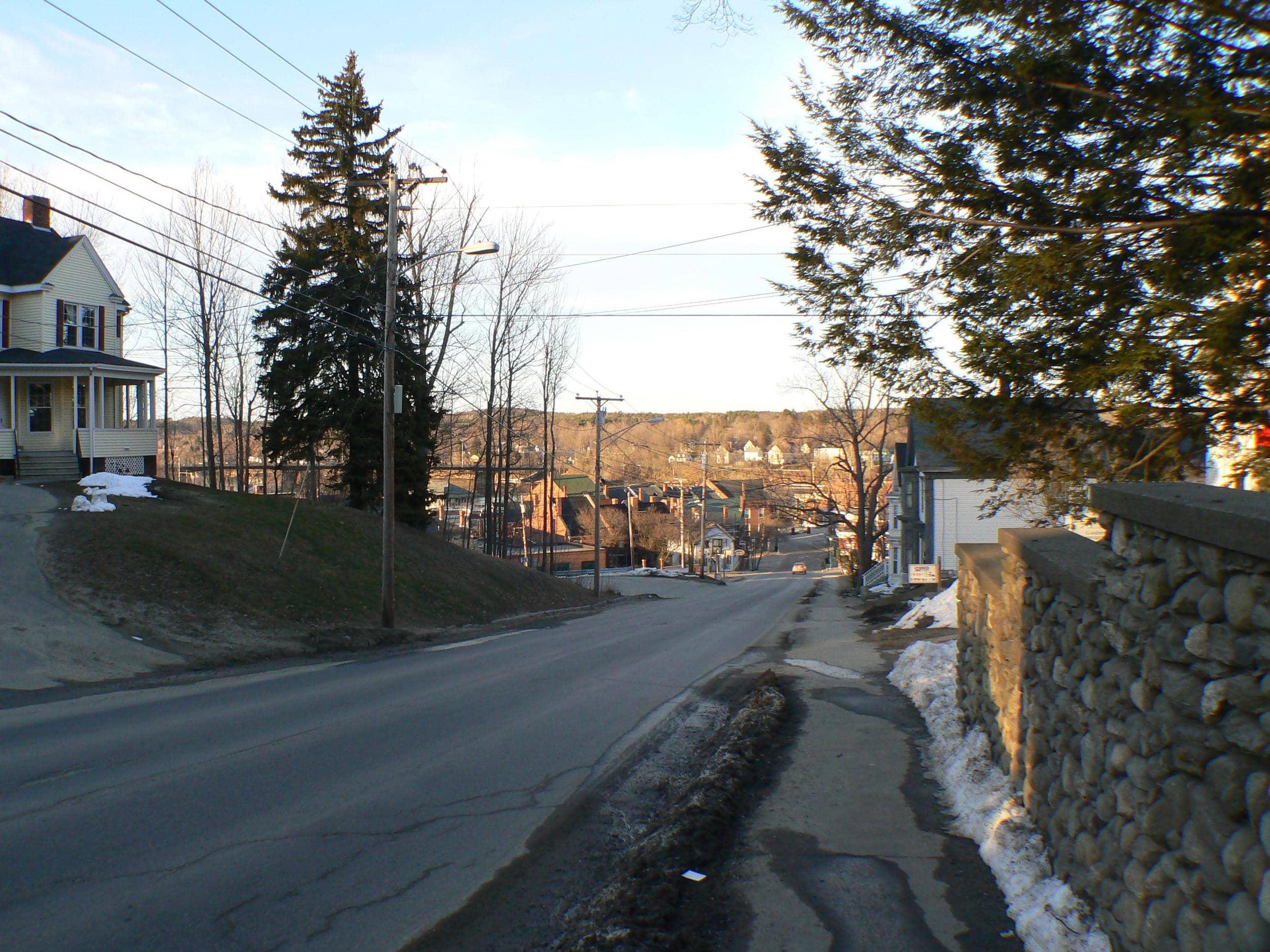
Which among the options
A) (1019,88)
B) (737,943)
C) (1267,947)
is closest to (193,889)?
(737,943)

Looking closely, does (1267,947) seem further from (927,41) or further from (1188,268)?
(927,41)

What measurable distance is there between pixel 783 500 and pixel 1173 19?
44802 mm

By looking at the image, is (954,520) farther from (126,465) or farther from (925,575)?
(126,465)

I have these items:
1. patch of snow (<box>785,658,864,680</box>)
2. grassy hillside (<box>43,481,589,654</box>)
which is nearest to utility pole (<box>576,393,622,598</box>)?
grassy hillside (<box>43,481,589,654</box>)

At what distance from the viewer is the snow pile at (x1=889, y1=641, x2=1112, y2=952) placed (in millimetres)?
4145

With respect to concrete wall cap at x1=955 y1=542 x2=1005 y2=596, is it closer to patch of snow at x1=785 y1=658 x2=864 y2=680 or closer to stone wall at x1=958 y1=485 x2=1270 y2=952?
stone wall at x1=958 y1=485 x2=1270 y2=952

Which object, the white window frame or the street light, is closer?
the street light

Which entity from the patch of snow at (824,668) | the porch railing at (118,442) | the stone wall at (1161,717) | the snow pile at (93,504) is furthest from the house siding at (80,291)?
the stone wall at (1161,717)

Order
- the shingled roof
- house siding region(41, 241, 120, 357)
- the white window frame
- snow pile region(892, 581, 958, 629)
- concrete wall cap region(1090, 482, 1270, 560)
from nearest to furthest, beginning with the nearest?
concrete wall cap region(1090, 482, 1270, 560) → snow pile region(892, 581, 958, 629) → the shingled roof → house siding region(41, 241, 120, 357) → the white window frame

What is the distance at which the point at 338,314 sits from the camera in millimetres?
28641

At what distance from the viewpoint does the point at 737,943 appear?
176 inches

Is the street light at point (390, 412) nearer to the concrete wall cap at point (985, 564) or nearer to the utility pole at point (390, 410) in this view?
the utility pole at point (390, 410)

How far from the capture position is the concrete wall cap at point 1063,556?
14.3 ft

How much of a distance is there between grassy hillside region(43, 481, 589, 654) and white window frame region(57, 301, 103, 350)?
24.2 feet
